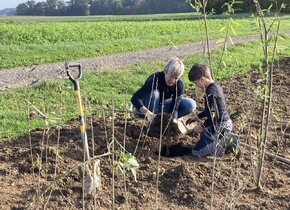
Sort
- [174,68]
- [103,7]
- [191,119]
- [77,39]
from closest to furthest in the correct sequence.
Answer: [174,68], [191,119], [77,39], [103,7]

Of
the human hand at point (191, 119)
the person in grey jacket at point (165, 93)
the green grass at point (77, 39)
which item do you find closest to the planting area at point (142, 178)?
the human hand at point (191, 119)

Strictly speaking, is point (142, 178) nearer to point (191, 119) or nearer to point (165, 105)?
point (191, 119)

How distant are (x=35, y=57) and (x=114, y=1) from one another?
166 ft

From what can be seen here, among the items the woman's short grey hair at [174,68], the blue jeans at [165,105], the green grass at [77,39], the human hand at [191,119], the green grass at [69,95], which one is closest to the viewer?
the woman's short grey hair at [174,68]

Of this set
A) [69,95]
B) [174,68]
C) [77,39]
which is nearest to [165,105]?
[174,68]

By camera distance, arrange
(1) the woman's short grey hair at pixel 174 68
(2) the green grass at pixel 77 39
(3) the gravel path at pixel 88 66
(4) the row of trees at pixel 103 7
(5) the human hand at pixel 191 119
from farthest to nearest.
Answer: (4) the row of trees at pixel 103 7, (2) the green grass at pixel 77 39, (3) the gravel path at pixel 88 66, (5) the human hand at pixel 191 119, (1) the woman's short grey hair at pixel 174 68

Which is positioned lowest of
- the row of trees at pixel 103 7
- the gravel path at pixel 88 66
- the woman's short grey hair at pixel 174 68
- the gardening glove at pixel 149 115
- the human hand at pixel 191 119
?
the row of trees at pixel 103 7

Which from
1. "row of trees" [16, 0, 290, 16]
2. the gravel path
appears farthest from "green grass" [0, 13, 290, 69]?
"row of trees" [16, 0, 290, 16]

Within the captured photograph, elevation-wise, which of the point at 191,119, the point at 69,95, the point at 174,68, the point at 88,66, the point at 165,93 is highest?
the point at 174,68

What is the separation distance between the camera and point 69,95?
25.0 feet

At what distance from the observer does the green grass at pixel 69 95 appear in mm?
6117

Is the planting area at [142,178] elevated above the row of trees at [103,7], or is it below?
above

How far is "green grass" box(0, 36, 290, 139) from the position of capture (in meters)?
6.12

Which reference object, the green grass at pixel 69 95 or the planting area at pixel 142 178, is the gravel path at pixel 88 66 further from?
the planting area at pixel 142 178
